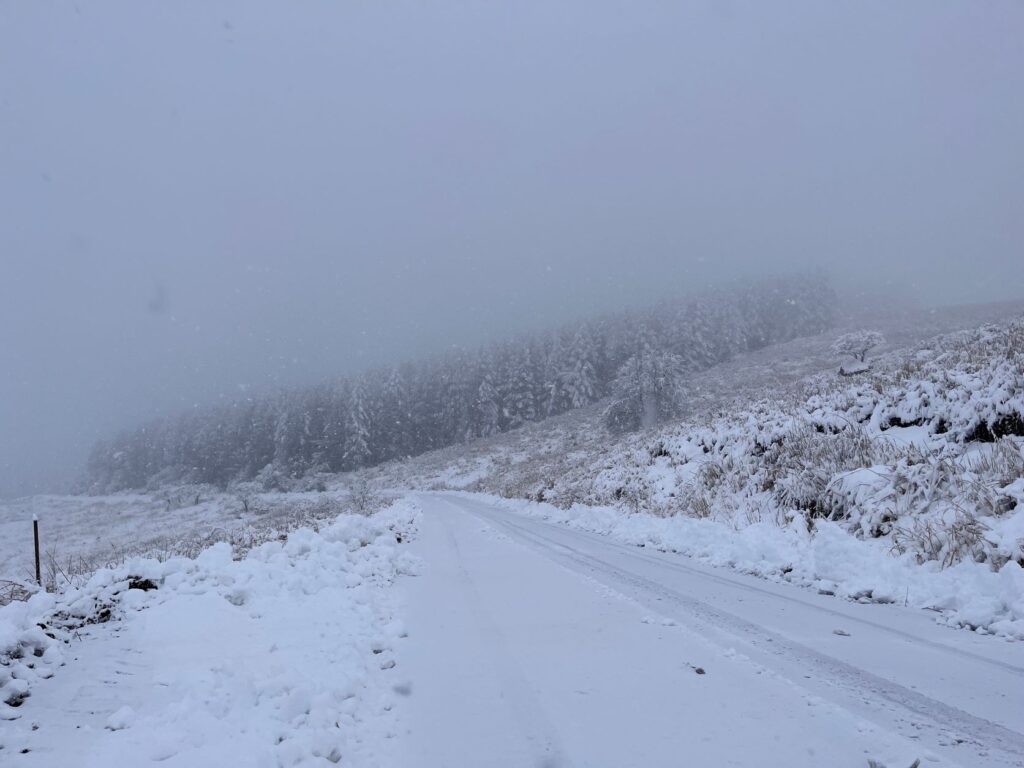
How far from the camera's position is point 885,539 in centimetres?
661

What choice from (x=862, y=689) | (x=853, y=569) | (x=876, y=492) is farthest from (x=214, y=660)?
(x=876, y=492)

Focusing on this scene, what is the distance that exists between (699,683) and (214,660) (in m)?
3.33

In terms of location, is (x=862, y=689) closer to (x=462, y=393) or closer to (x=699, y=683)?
(x=699, y=683)

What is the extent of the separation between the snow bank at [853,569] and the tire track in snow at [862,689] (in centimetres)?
77

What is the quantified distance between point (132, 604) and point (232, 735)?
255 centimetres

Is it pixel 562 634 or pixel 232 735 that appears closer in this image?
Answer: pixel 232 735

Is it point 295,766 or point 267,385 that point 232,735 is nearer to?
point 295,766

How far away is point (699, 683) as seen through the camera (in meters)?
3.41

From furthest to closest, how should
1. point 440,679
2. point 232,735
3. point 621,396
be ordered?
point 621,396 → point 440,679 → point 232,735

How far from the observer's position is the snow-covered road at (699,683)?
2.63 metres

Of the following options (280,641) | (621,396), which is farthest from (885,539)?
(621,396)

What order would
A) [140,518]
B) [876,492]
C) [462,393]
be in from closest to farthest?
1. [876,492]
2. [140,518]
3. [462,393]

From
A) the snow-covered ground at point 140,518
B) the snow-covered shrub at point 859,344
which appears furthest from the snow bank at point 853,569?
the snow-covered shrub at point 859,344

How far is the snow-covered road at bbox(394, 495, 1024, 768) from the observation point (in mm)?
2633
